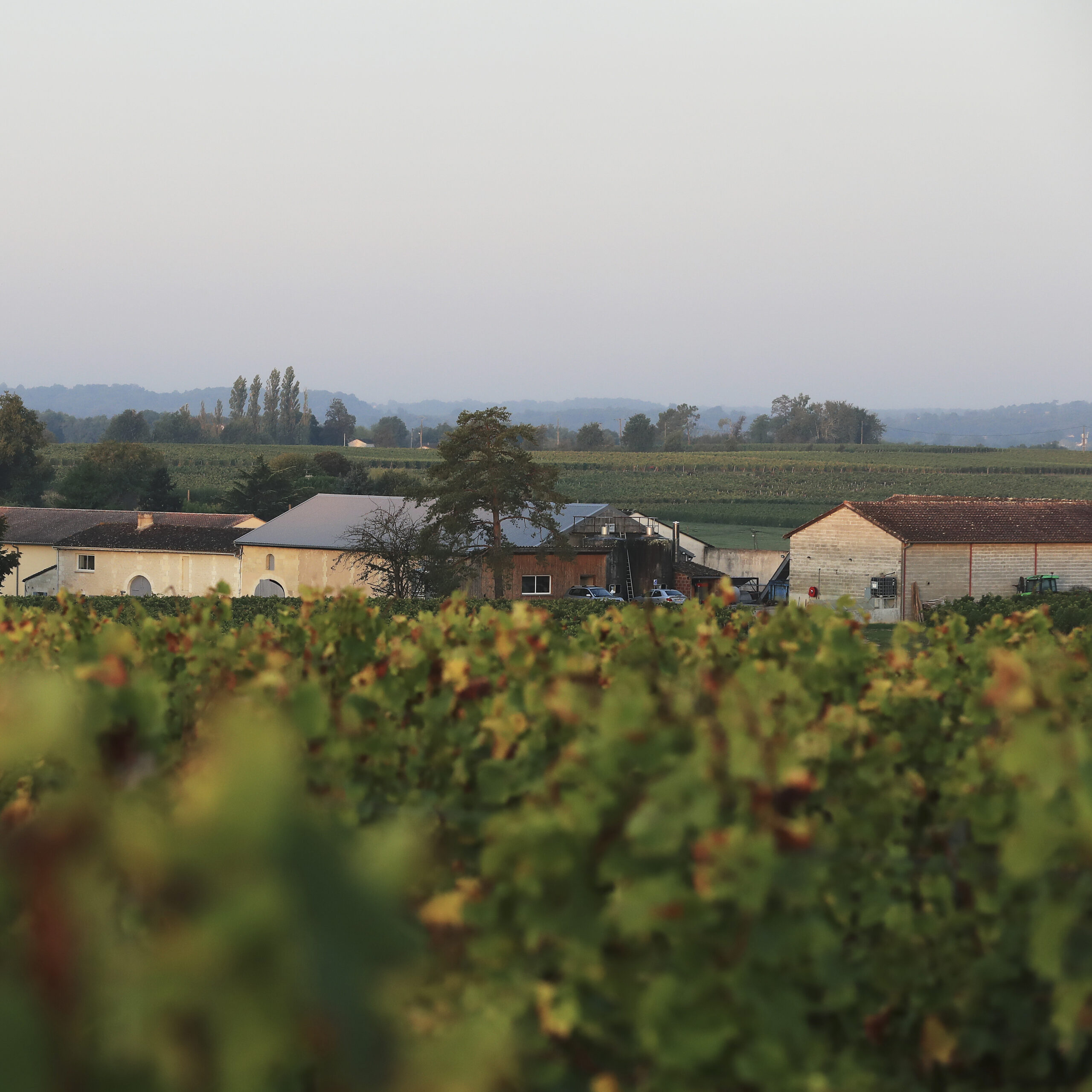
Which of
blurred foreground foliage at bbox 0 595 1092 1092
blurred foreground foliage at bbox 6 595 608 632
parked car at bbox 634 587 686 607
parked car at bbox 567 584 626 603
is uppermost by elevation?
blurred foreground foliage at bbox 0 595 1092 1092

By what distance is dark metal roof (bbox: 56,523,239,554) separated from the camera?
5378 centimetres

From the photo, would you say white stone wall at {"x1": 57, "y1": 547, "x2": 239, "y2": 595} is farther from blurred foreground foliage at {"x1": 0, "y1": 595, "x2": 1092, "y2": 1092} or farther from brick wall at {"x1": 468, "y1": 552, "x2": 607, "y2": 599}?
blurred foreground foliage at {"x1": 0, "y1": 595, "x2": 1092, "y2": 1092}

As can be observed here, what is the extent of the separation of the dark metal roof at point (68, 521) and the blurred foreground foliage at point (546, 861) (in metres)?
53.1

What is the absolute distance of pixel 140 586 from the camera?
5525cm

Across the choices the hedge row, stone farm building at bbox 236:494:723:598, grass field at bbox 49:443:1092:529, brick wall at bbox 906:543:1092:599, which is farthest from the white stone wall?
grass field at bbox 49:443:1092:529

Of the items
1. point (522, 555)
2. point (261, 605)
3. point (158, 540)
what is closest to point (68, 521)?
point (158, 540)

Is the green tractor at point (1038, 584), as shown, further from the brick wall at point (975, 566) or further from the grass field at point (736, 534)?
the grass field at point (736, 534)

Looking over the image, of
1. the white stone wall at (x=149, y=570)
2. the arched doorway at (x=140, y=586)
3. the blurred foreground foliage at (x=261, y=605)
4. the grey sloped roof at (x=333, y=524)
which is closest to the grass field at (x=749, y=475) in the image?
the white stone wall at (x=149, y=570)

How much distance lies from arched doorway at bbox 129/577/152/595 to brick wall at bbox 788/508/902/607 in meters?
30.0

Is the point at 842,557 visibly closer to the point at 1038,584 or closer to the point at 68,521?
the point at 1038,584

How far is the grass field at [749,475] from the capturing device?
113 metres

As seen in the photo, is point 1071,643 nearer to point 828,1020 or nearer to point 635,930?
point 828,1020

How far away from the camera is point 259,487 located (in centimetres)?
8100

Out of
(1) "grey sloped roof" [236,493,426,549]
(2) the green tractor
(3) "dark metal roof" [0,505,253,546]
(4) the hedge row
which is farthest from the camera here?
(3) "dark metal roof" [0,505,253,546]
